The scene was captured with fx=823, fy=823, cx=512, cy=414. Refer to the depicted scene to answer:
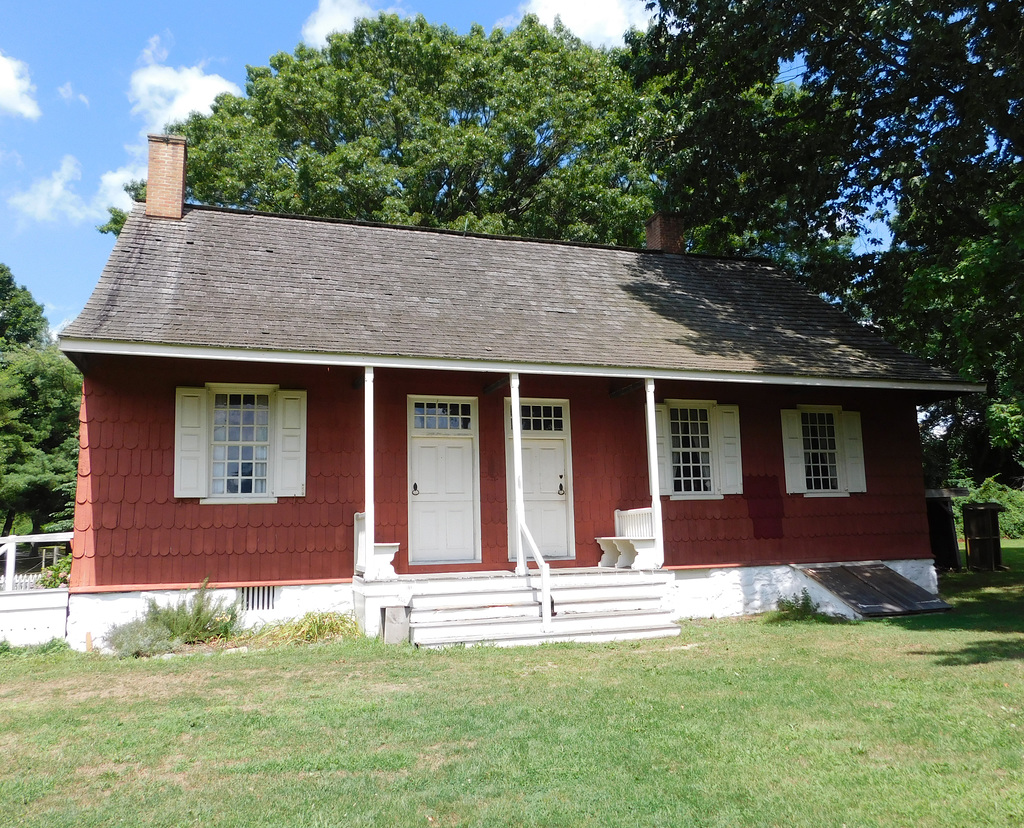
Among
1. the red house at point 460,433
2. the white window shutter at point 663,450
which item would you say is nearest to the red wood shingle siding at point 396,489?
the red house at point 460,433

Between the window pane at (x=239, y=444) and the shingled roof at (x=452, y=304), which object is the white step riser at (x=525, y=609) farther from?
the shingled roof at (x=452, y=304)

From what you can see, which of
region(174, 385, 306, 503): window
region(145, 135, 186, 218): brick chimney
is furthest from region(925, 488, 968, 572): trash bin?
region(145, 135, 186, 218): brick chimney

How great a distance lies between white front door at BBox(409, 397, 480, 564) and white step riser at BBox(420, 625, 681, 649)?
240 cm

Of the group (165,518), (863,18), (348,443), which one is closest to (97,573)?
(165,518)

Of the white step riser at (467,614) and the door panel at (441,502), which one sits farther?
the door panel at (441,502)

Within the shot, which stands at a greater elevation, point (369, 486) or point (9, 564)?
point (369, 486)

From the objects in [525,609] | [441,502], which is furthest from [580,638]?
[441,502]

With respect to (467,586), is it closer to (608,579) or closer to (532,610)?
(532,610)

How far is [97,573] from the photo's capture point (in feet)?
32.2

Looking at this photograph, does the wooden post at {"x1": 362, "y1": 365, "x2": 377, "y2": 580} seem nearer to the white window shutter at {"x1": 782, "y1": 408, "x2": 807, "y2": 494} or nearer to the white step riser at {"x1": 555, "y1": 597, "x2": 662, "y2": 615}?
the white step riser at {"x1": 555, "y1": 597, "x2": 662, "y2": 615}

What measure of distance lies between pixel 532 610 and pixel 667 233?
9382 mm

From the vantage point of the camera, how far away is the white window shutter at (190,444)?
1034cm

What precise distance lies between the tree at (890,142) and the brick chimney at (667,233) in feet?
3.11

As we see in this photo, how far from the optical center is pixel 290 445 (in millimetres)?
10883
